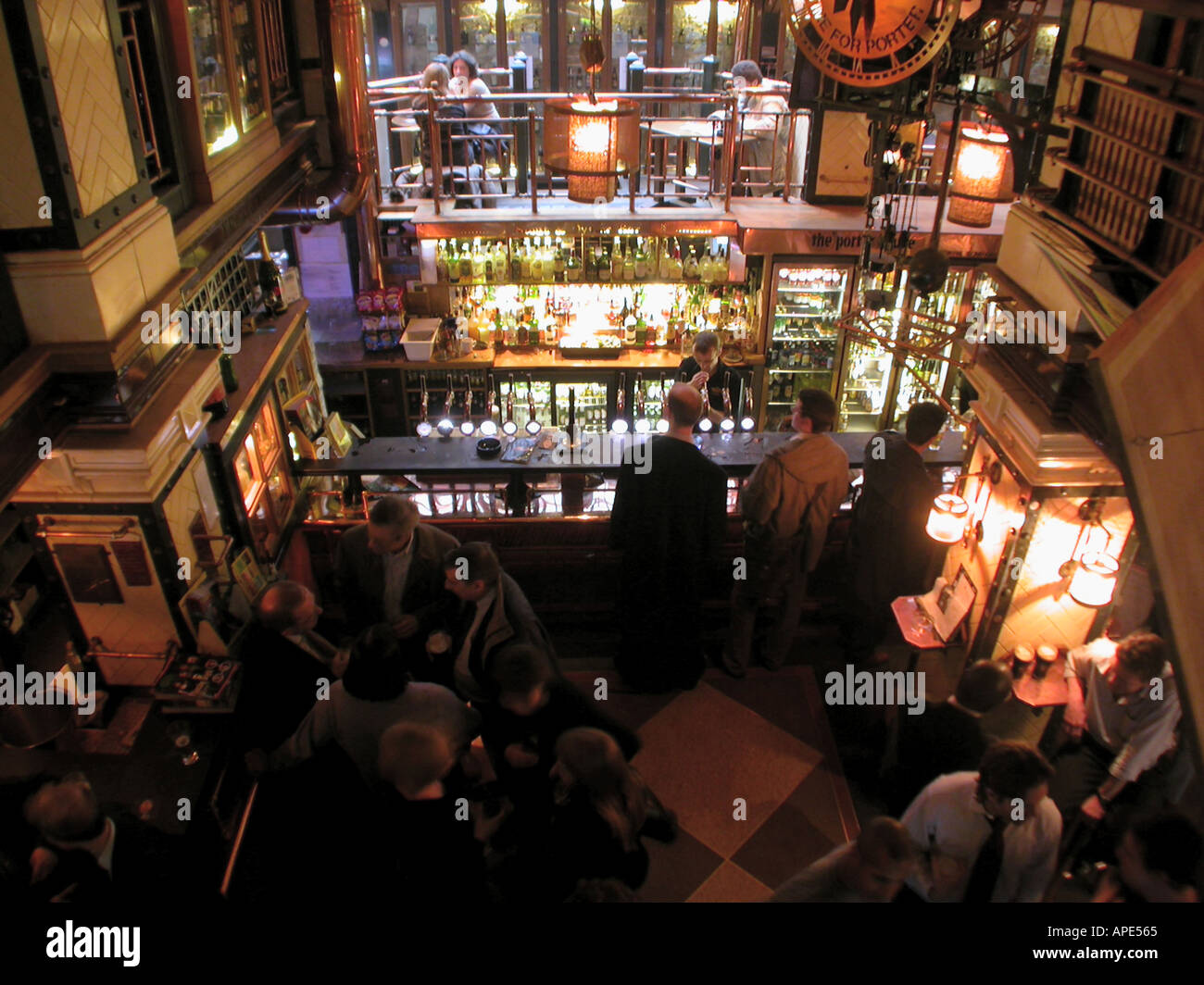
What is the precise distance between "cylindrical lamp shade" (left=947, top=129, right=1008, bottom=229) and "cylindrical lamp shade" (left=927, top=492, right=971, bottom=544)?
1942 millimetres

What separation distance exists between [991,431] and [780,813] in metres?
2.31

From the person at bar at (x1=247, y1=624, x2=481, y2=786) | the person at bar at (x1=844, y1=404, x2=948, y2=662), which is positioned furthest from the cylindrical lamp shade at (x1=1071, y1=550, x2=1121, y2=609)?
the person at bar at (x1=247, y1=624, x2=481, y2=786)

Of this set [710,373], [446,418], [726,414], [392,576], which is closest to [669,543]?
[392,576]

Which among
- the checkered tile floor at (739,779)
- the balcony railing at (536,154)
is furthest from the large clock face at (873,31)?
the checkered tile floor at (739,779)

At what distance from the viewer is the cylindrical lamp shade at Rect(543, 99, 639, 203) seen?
202 inches

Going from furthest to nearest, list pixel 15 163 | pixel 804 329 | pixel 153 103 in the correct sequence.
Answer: pixel 804 329
pixel 153 103
pixel 15 163

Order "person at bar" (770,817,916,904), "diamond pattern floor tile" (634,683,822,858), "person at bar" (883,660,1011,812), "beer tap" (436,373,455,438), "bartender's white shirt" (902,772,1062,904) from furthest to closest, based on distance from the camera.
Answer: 1. "beer tap" (436,373,455,438)
2. "diamond pattern floor tile" (634,683,822,858)
3. "person at bar" (883,660,1011,812)
4. "bartender's white shirt" (902,772,1062,904)
5. "person at bar" (770,817,916,904)

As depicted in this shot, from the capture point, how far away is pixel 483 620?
151 inches

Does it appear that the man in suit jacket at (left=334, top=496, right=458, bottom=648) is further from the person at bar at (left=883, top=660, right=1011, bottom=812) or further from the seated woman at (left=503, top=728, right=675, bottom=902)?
the person at bar at (left=883, top=660, right=1011, bottom=812)

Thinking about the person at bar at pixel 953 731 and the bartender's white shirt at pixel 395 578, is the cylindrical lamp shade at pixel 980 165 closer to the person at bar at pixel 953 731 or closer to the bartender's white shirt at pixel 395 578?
the person at bar at pixel 953 731

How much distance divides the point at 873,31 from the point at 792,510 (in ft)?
7.88

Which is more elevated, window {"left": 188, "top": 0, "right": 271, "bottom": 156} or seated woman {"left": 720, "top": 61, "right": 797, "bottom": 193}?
window {"left": 188, "top": 0, "right": 271, "bottom": 156}

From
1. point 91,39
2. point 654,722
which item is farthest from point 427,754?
point 91,39

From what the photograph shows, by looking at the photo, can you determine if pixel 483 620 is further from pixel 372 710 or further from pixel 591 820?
pixel 591 820
